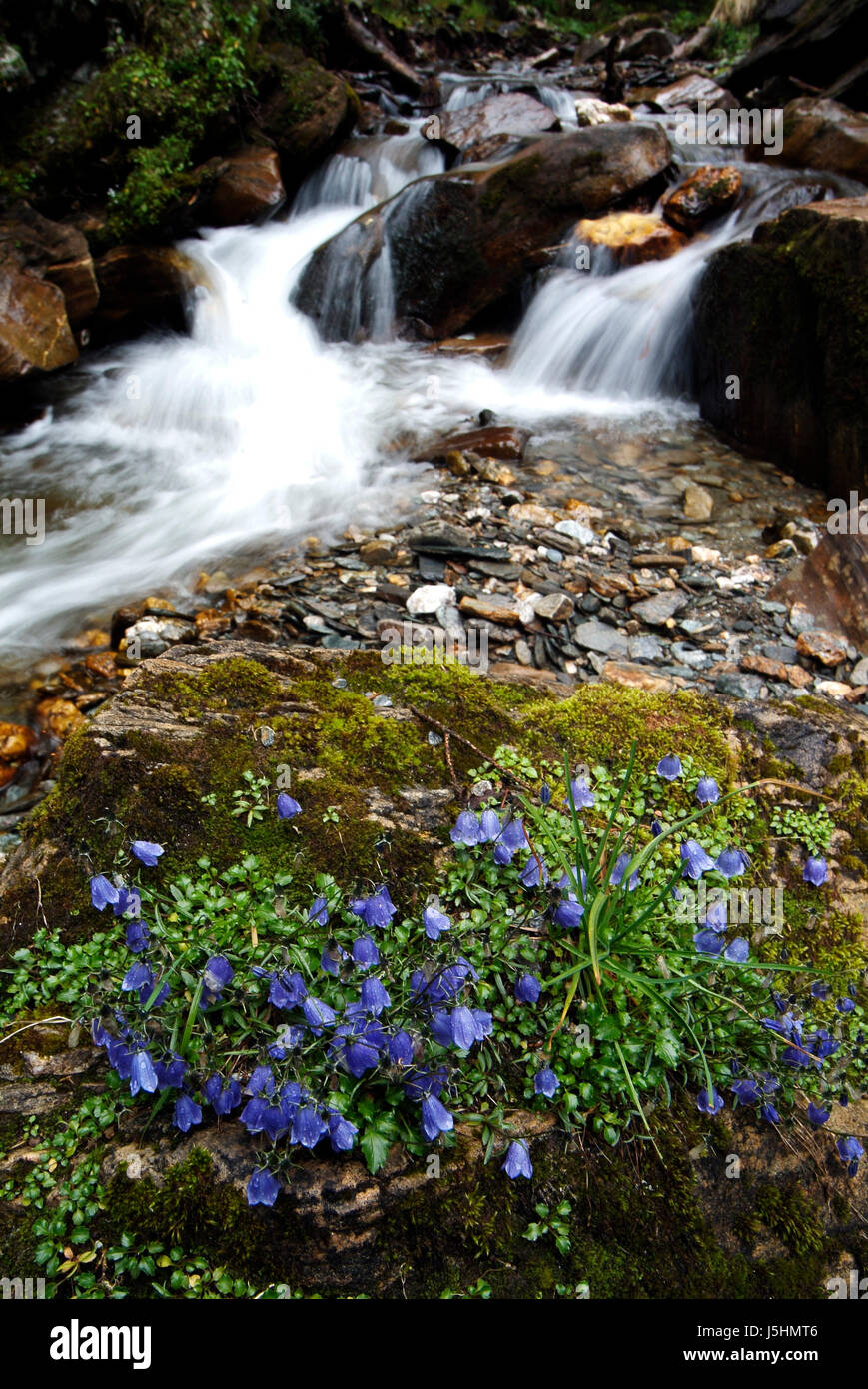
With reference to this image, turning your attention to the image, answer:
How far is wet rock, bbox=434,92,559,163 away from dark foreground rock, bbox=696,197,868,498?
575cm

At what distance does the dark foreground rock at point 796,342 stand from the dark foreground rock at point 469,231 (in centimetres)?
271

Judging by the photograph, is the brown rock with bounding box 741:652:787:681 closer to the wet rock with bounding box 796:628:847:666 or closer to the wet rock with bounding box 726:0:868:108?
the wet rock with bounding box 796:628:847:666

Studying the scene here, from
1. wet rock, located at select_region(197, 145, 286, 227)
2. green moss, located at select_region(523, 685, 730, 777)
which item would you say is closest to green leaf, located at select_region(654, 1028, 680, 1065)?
green moss, located at select_region(523, 685, 730, 777)

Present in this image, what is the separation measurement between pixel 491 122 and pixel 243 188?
410 cm

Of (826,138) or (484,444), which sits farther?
(826,138)

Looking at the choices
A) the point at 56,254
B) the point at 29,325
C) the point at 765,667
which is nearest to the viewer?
the point at 765,667

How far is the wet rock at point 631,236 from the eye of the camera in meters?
9.60

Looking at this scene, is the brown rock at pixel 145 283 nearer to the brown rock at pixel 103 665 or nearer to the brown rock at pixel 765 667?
the brown rock at pixel 103 665

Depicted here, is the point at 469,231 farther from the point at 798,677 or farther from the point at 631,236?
the point at 798,677

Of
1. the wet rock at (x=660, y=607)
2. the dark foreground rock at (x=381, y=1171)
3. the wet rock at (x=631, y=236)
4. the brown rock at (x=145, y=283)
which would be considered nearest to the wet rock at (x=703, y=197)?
the wet rock at (x=631, y=236)

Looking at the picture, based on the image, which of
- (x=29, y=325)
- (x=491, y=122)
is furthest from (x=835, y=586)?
(x=491, y=122)

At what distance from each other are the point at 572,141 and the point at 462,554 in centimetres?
728

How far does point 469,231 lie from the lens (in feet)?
32.8

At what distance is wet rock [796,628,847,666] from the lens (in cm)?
521
